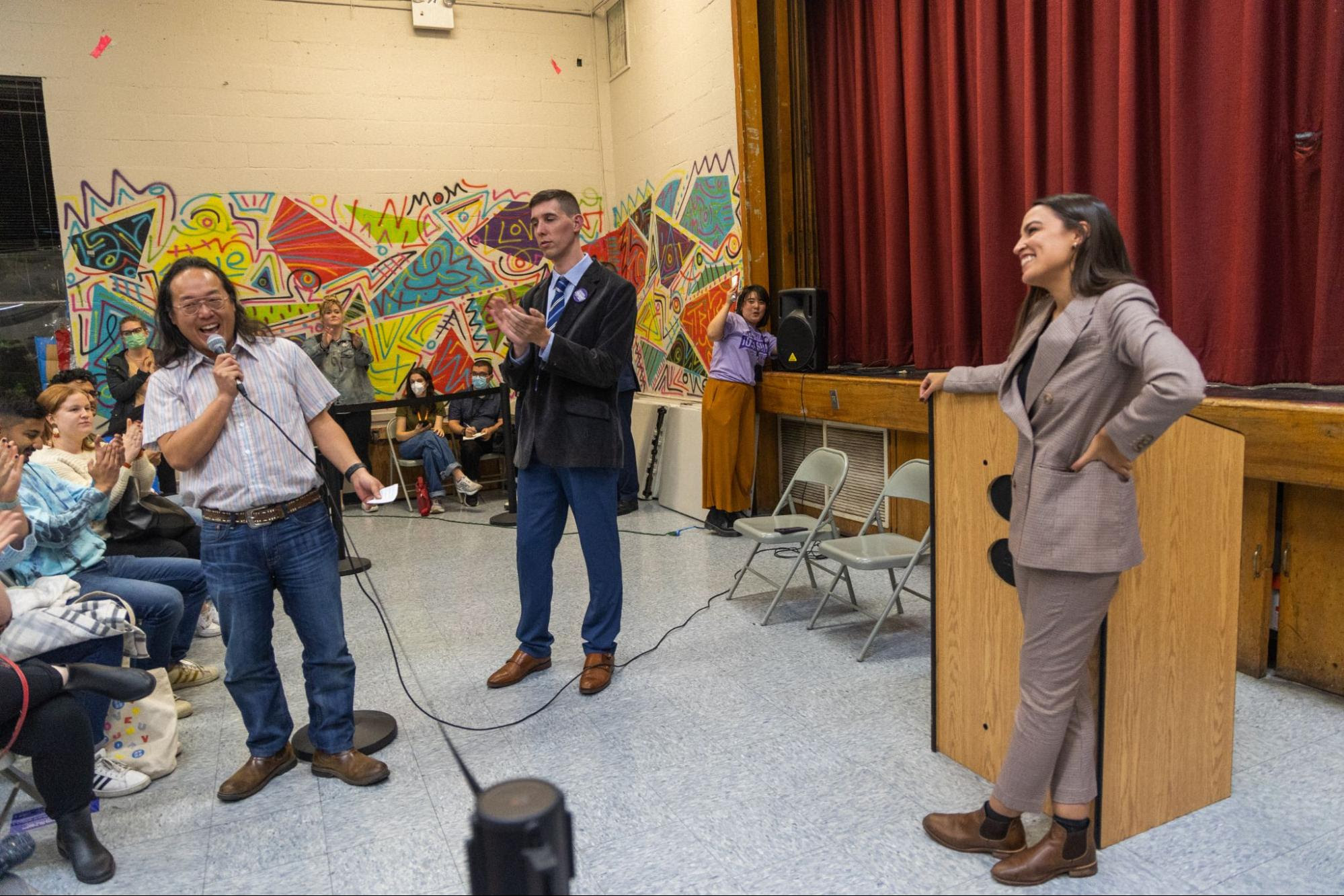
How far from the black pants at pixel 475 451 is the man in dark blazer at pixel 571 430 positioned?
146 inches

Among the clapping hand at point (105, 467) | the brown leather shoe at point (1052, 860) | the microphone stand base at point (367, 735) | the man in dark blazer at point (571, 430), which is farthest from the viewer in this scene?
the man in dark blazer at point (571, 430)

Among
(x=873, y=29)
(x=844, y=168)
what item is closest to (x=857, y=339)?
(x=844, y=168)

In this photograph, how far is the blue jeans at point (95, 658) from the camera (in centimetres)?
232

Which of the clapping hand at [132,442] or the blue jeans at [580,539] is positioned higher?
the clapping hand at [132,442]

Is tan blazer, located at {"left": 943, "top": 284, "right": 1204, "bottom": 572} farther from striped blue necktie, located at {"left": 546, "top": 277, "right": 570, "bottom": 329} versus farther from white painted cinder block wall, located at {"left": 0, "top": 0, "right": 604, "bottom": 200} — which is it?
white painted cinder block wall, located at {"left": 0, "top": 0, "right": 604, "bottom": 200}

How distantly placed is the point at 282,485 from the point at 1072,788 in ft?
6.32

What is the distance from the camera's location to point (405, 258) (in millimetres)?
7016

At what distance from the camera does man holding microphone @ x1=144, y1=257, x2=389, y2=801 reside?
89.0 inches

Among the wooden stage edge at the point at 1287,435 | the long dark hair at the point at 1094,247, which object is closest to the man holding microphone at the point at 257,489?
the long dark hair at the point at 1094,247

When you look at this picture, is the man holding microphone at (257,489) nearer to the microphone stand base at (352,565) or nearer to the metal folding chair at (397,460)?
the microphone stand base at (352,565)

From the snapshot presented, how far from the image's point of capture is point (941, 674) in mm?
2475

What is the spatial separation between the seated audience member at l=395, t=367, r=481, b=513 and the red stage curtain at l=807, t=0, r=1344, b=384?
287cm

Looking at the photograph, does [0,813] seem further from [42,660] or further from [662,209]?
[662,209]

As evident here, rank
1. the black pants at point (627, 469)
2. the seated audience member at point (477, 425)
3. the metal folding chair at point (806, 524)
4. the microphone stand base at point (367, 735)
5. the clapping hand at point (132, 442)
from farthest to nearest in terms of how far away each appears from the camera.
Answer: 1. the seated audience member at point (477, 425)
2. the black pants at point (627, 469)
3. the metal folding chair at point (806, 524)
4. the clapping hand at point (132, 442)
5. the microphone stand base at point (367, 735)
